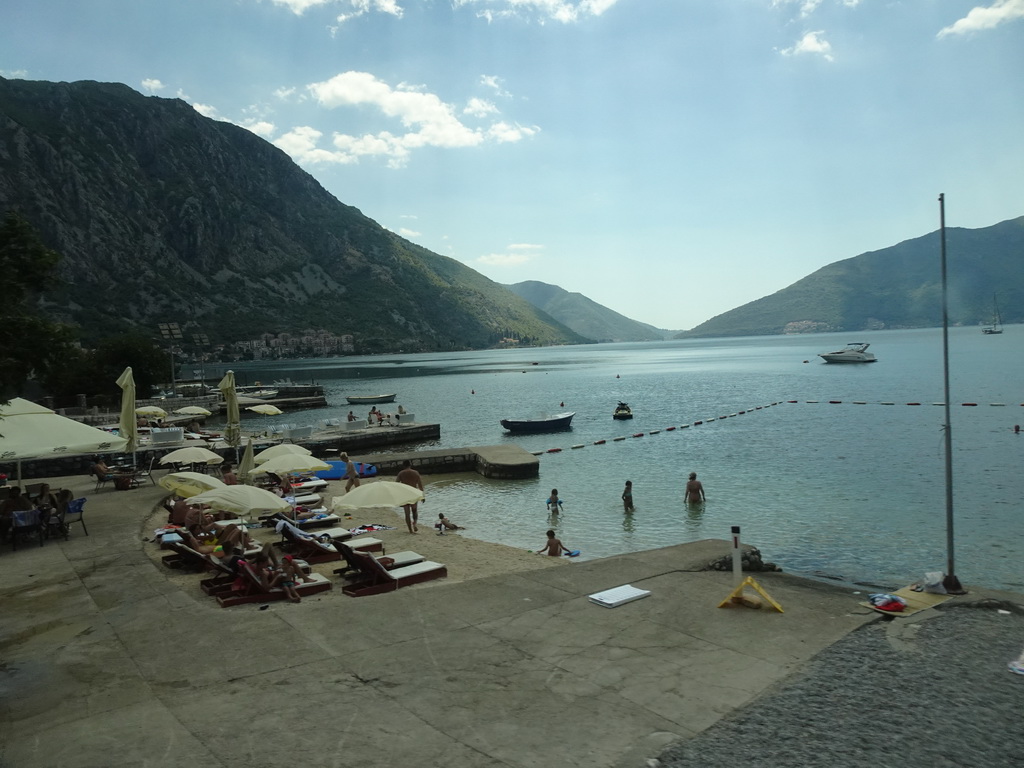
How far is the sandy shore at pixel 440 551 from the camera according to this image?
466 inches

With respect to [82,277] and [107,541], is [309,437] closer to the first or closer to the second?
[107,541]

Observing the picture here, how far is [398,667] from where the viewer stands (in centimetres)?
688

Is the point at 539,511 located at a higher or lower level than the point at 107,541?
lower

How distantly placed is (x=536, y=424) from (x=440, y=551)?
104ft

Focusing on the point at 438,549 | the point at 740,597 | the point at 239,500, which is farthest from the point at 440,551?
the point at 740,597

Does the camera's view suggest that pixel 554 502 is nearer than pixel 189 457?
No

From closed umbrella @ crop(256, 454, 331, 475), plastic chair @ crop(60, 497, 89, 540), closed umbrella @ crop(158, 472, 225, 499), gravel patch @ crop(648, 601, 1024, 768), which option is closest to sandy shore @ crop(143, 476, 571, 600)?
closed umbrella @ crop(158, 472, 225, 499)

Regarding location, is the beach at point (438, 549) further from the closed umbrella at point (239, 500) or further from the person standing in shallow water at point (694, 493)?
the person standing in shallow water at point (694, 493)

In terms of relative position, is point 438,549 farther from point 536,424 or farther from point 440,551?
point 536,424

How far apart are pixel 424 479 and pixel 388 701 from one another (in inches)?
894

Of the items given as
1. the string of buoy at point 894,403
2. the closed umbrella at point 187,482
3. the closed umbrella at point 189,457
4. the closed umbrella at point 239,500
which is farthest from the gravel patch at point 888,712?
the string of buoy at point 894,403

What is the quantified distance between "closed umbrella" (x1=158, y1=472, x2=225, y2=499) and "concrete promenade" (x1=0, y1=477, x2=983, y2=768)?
3.84 m

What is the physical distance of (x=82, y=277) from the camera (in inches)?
6225

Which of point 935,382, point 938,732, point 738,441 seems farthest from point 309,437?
point 935,382
